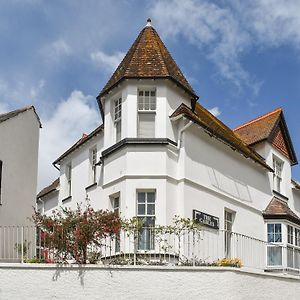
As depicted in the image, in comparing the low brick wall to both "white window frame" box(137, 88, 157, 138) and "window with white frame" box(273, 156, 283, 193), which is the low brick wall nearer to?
"white window frame" box(137, 88, 157, 138)

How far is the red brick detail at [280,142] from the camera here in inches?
1213

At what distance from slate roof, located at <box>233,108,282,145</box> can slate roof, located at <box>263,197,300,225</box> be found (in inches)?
134

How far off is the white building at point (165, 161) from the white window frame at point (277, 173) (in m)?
2.48

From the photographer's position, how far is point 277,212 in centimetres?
2762

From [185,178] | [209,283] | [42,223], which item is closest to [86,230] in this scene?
[42,223]

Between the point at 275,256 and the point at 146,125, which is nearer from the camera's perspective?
the point at 146,125

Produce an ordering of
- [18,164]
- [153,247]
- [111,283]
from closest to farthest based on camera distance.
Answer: [111,283], [153,247], [18,164]

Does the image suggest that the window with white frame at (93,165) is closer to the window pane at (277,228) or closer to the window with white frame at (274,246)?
the window with white frame at (274,246)

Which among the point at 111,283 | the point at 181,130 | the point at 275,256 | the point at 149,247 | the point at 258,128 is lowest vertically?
the point at 111,283

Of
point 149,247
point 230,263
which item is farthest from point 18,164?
point 230,263

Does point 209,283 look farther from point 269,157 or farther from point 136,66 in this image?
point 269,157

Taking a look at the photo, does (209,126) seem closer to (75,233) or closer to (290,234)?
(290,234)

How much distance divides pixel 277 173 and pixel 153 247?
12.9 m

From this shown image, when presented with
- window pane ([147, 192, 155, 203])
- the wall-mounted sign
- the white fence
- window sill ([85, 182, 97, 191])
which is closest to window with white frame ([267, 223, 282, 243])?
the white fence
